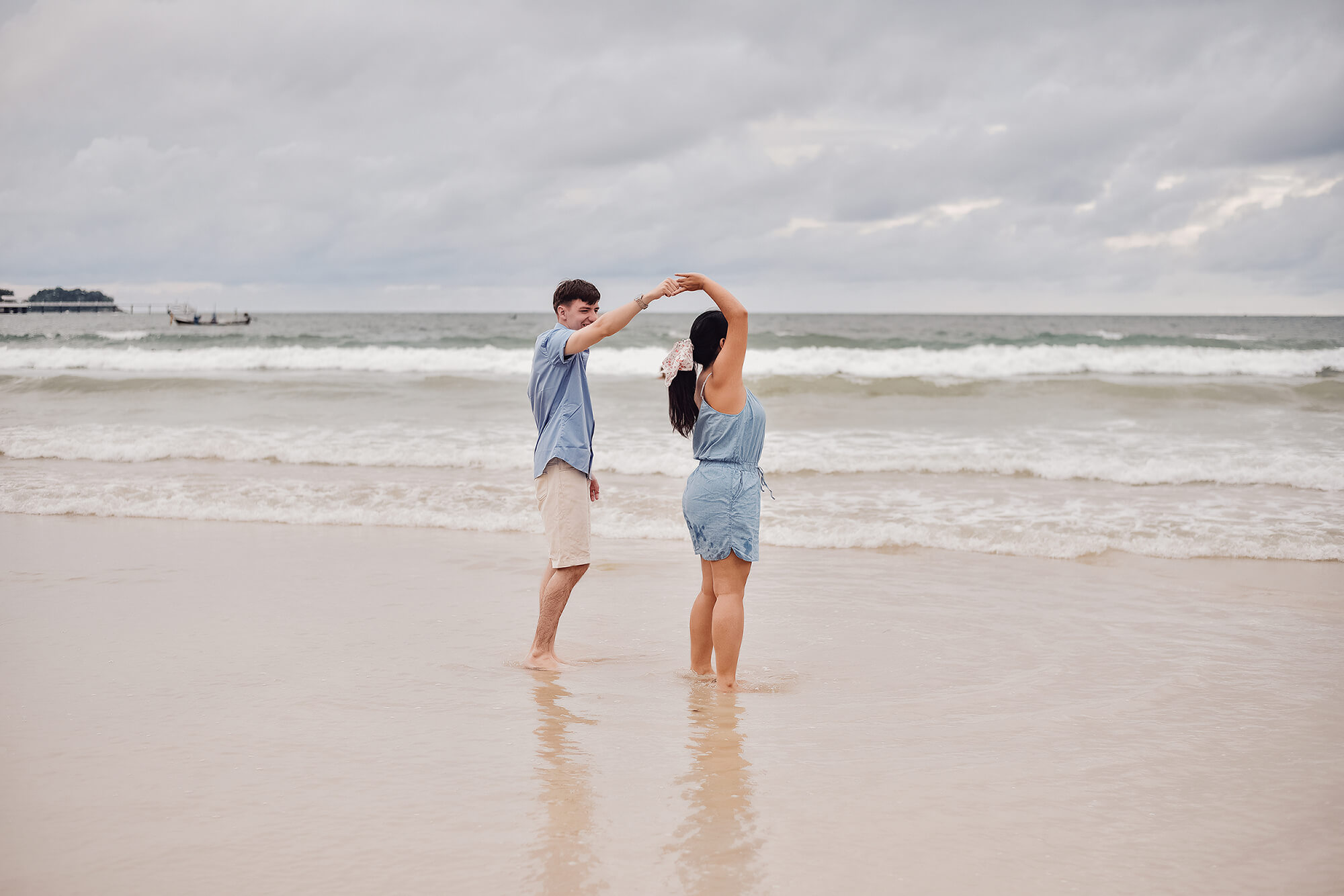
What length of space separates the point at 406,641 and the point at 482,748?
1688mm

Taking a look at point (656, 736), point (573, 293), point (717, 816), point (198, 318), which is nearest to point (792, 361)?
point (573, 293)

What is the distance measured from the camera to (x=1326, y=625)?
5566mm

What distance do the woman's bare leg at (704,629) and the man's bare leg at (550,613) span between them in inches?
25.0

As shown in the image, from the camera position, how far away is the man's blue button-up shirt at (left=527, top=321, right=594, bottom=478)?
14.5 feet

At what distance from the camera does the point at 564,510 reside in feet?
14.7

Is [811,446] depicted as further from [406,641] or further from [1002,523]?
[406,641]

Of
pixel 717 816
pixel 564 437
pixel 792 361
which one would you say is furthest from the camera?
pixel 792 361

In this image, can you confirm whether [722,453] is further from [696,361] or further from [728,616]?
[728,616]

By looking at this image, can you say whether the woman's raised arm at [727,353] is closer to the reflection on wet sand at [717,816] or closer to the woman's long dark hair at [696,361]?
the woman's long dark hair at [696,361]

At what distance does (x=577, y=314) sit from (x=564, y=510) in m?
0.99

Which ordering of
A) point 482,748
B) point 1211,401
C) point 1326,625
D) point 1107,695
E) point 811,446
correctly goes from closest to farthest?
point 482,748
point 1107,695
point 1326,625
point 811,446
point 1211,401

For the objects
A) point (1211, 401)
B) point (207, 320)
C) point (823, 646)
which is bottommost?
point (823, 646)

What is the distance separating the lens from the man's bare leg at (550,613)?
459cm

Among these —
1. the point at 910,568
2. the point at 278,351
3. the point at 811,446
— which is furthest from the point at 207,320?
the point at 910,568
